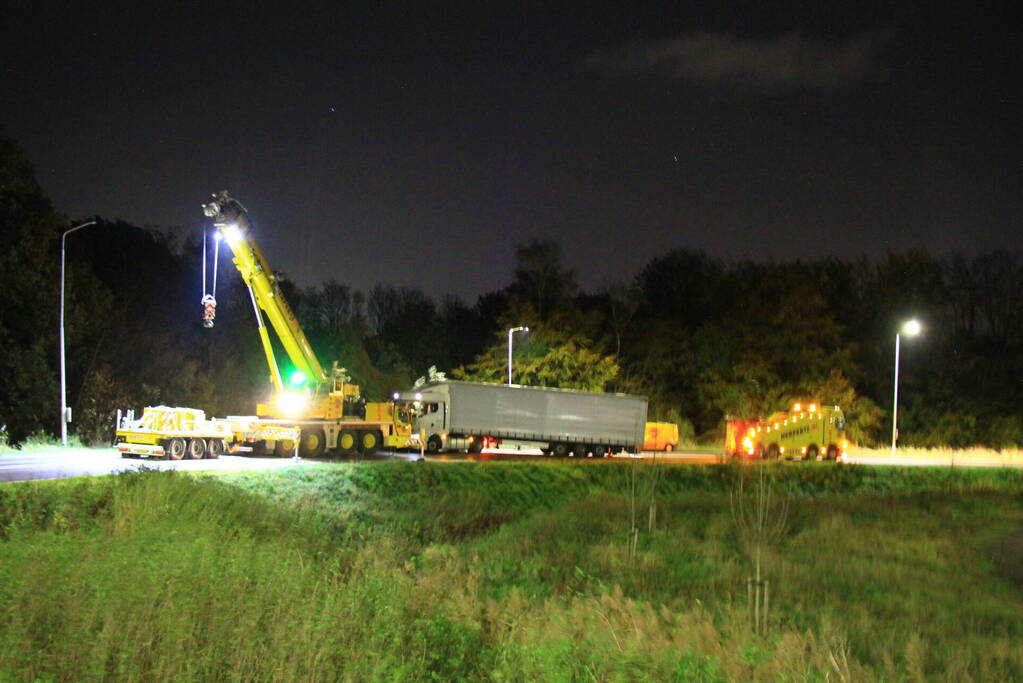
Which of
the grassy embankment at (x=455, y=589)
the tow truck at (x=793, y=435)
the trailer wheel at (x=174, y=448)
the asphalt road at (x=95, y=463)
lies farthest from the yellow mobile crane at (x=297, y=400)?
the tow truck at (x=793, y=435)

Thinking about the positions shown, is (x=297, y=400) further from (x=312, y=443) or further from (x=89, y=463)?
(x=89, y=463)

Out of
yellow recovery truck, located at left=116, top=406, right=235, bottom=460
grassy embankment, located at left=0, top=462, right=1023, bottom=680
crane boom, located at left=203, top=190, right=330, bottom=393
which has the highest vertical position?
crane boom, located at left=203, top=190, right=330, bottom=393

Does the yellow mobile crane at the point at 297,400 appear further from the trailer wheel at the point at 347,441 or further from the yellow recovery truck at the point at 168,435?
the yellow recovery truck at the point at 168,435

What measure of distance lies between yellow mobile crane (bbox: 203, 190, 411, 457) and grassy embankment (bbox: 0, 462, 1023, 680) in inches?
310

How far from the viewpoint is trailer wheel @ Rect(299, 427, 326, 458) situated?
33.2 metres

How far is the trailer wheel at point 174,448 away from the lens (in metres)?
29.3

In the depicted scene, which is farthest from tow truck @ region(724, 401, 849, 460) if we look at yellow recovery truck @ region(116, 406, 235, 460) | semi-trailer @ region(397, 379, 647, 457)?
yellow recovery truck @ region(116, 406, 235, 460)

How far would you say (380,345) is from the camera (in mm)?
72438

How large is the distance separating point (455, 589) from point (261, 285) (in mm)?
20989

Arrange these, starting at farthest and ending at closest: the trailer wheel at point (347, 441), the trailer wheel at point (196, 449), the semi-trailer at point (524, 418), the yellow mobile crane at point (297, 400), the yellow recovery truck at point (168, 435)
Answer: the semi-trailer at point (524, 418), the trailer wheel at point (347, 441), the yellow mobile crane at point (297, 400), the trailer wheel at point (196, 449), the yellow recovery truck at point (168, 435)

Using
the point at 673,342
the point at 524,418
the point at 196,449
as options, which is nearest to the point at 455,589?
the point at 196,449

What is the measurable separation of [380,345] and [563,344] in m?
19.0

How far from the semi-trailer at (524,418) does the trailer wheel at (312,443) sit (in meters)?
5.68

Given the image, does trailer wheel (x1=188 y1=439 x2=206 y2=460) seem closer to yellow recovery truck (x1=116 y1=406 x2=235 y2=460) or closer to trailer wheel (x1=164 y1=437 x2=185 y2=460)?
yellow recovery truck (x1=116 y1=406 x2=235 y2=460)
